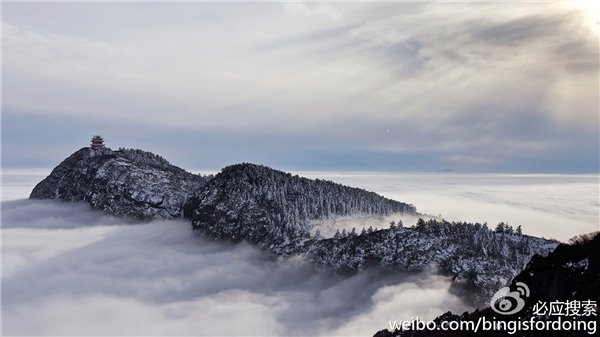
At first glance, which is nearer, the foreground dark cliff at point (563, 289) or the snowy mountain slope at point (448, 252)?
the foreground dark cliff at point (563, 289)

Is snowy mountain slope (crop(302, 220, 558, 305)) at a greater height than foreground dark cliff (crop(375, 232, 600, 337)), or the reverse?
foreground dark cliff (crop(375, 232, 600, 337))

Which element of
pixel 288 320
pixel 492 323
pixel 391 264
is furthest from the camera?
pixel 288 320

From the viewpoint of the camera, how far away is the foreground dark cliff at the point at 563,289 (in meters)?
39.3

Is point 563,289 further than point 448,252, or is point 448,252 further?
point 448,252

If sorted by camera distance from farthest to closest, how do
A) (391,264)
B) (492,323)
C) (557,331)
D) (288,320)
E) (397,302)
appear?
1. (288,320)
2. (391,264)
3. (397,302)
4. (492,323)
5. (557,331)

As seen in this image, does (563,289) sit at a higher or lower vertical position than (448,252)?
higher

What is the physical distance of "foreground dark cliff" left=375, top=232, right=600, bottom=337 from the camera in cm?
3931

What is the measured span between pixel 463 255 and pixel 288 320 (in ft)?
291

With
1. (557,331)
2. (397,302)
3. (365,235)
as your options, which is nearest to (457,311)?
(397,302)

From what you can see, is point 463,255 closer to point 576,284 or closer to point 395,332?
point 395,332

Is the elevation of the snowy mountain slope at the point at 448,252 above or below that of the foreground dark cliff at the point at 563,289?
below

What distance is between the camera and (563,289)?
4256 cm

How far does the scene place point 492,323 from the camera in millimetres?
49906

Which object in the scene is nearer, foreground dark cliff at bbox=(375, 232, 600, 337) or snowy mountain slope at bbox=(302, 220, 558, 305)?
foreground dark cliff at bbox=(375, 232, 600, 337)
